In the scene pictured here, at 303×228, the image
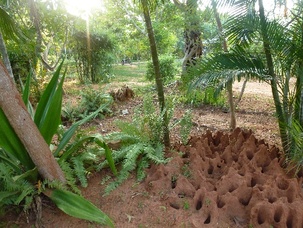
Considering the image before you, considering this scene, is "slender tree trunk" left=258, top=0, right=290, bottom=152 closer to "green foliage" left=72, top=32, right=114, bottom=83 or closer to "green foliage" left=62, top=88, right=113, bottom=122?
"green foliage" left=62, top=88, right=113, bottom=122

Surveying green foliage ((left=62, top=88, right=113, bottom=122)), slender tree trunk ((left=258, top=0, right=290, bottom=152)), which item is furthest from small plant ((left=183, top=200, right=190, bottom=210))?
green foliage ((left=62, top=88, right=113, bottom=122))

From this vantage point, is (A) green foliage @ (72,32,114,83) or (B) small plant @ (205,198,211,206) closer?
(B) small plant @ (205,198,211,206)

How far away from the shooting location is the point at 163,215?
2031 mm

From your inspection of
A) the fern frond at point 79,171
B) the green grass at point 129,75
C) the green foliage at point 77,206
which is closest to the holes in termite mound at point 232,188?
the green foliage at point 77,206

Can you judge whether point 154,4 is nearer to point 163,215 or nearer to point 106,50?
point 163,215

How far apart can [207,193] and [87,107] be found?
3805 millimetres

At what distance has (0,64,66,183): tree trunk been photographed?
1.62 metres

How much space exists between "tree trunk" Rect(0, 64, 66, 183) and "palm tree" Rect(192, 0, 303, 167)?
1729mm

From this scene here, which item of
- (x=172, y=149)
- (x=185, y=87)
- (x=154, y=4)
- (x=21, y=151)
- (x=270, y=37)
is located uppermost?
(x=154, y=4)

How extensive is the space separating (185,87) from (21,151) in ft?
6.16

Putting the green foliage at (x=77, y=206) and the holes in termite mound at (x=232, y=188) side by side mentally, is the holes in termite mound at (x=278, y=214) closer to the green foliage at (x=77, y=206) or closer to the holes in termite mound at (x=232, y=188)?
the holes in termite mound at (x=232, y=188)

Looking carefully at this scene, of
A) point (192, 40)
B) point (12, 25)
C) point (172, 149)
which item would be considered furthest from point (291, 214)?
point (192, 40)

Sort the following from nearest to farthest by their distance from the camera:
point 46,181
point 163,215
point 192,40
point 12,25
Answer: point 46,181 < point 163,215 < point 12,25 < point 192,40

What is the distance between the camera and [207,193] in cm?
211
